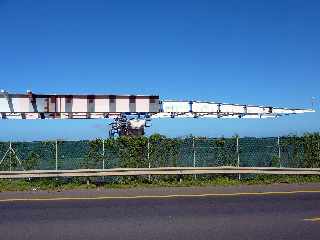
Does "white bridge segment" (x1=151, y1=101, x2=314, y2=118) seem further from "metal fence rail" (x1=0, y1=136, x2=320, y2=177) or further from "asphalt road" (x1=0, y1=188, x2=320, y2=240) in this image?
"asphalt road" (x1=0, y1=188, x2=320, y2=240)

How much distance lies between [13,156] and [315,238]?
550 inches

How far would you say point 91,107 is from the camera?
3219cm

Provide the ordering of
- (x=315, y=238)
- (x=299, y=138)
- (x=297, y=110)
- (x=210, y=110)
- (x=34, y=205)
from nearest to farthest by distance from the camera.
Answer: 1. (x=315, y=238)
2. (x=34, y=205)
3. (x=299, y=138)
4. (x=210, y=110)
5. (x=297, y=110)

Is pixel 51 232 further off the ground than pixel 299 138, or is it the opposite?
pixel 299 138

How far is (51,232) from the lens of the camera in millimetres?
9008

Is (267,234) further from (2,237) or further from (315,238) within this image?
(2,237)

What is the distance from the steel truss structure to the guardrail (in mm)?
13615

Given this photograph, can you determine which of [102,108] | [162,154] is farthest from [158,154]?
[102,108]

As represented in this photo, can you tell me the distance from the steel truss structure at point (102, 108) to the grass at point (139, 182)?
12.8 m

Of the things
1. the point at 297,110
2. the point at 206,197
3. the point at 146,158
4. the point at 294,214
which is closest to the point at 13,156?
the point at 146,158

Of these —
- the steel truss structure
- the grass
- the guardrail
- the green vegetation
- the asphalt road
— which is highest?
the steel truss structure

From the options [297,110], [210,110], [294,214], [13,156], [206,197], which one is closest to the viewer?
[294,214]

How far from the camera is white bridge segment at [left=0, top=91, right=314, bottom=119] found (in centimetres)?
3088

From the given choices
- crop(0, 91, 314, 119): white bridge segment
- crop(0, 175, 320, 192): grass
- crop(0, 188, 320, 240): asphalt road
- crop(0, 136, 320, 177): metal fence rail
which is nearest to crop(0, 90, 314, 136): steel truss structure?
crop(0, 91, 314, 119): white bridge segment
